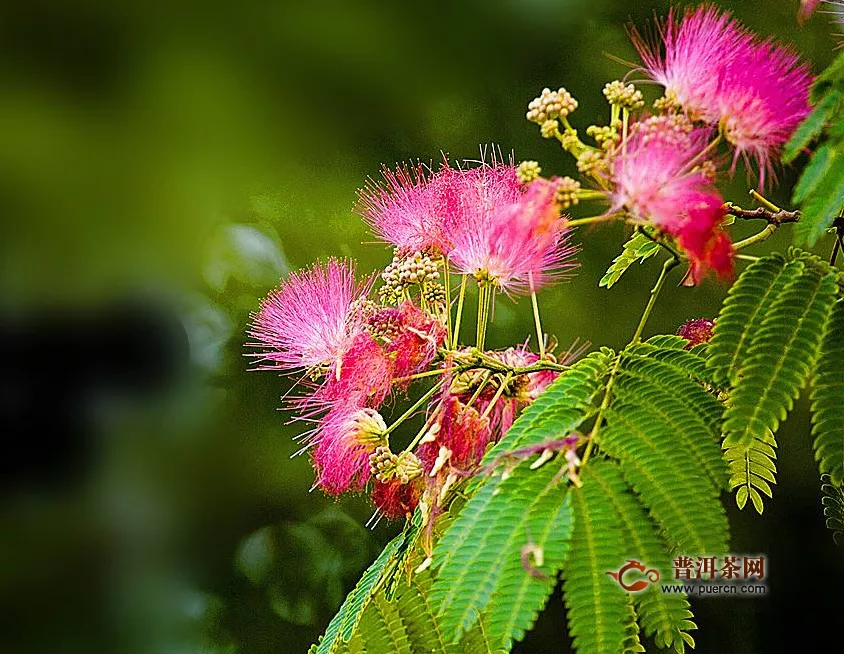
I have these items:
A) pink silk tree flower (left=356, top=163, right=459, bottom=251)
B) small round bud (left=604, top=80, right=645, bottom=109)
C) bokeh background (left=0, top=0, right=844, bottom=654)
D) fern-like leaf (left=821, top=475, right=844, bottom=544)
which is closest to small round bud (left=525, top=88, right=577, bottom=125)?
small round bud (left=604, top=80, right=645, bottom=109)

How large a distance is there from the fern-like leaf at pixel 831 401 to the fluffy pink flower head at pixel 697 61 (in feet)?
0.49

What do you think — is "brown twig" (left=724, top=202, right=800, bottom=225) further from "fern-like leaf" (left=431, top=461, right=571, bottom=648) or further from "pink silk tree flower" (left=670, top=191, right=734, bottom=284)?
"fern-like leaf" (left=431, top=461, right=571, bottom=648)

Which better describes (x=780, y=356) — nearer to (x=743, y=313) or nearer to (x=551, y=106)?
(x=743, y=313)

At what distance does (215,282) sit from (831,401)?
Result: 1378mm

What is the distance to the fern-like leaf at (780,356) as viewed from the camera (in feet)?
1.80

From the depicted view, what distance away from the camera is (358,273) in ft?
5.82

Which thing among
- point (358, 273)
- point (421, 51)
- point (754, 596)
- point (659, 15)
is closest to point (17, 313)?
point (358, 273)

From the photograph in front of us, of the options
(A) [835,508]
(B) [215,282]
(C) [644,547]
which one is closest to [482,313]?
(C) [644,547]

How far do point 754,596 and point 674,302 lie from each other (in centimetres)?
56

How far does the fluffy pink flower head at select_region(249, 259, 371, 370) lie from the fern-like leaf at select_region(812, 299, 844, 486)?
1.07 ft

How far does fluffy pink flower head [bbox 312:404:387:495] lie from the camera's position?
0.71 meters

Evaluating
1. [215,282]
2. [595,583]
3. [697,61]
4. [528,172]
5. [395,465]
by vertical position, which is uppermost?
[215,282]

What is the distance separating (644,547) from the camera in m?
0.56

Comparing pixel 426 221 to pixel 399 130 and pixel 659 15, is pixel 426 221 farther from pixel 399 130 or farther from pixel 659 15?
pixel 659 15
